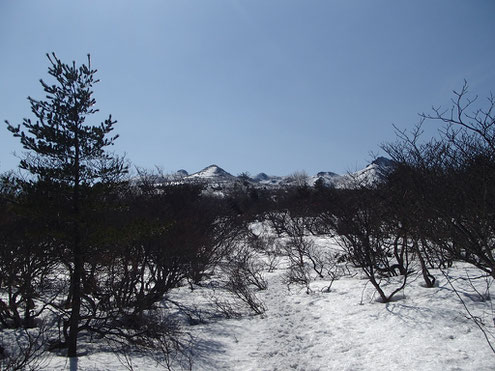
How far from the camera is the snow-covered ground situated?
6020 mm

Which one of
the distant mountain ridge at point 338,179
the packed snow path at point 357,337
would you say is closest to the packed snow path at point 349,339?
the packed snow path at point 357,337

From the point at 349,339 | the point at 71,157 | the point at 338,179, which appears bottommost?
the point at 349,339

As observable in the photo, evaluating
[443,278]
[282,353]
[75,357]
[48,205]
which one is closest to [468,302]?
[443,278]

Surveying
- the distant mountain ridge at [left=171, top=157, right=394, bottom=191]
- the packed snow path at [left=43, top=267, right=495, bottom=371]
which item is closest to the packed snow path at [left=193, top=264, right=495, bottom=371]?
the packed snow path at [left=43, top=267, right=495, bottom=371]

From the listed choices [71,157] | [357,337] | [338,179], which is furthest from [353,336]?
[338,179]

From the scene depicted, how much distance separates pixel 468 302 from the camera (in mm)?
7535

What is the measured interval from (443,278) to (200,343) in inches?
312

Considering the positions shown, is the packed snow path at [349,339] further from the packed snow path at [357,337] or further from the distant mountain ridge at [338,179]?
the distant mountain ridge at [338,179]

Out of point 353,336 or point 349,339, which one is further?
point 353,336

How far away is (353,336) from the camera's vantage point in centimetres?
794

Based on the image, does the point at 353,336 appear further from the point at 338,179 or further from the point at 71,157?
the point at 338,179

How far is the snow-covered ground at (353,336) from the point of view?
237 inches

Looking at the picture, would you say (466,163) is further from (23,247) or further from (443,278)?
(23,247)

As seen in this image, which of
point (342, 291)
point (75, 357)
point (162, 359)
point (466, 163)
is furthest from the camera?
point (342, 291)
